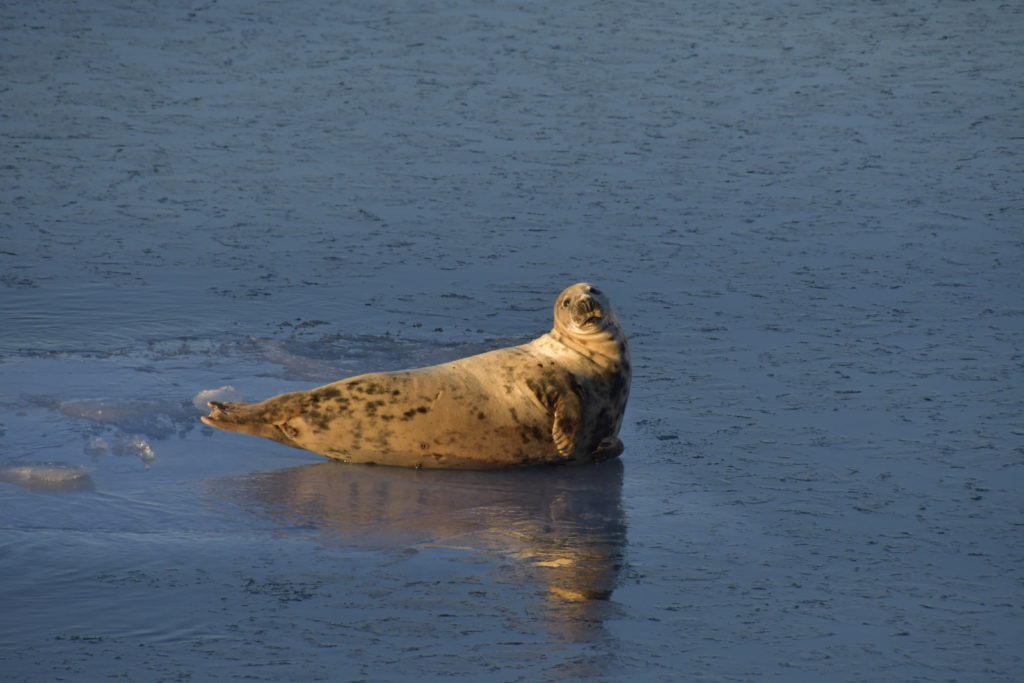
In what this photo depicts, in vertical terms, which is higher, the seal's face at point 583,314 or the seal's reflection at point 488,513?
the seal's face at point 583,314

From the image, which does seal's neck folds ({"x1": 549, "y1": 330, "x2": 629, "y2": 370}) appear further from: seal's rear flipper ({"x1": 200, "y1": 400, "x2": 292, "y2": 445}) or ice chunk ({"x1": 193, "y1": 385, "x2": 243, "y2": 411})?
ice chunk ({"x1": 193, "y1": 385, "x2": 243, "y2": 411})

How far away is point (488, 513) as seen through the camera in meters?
4.60

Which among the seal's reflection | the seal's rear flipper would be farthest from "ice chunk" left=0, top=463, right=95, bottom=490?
the seal's rear flipper

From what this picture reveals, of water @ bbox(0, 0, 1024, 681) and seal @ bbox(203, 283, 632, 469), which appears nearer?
water @ bbox(0, 0, 1024, 681)

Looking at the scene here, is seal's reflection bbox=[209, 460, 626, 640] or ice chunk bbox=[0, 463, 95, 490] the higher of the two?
ice chunk bbox=[0, 463, 95, 490]

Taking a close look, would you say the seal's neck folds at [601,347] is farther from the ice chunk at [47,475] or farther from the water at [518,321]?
the ice chunk at [47,475]

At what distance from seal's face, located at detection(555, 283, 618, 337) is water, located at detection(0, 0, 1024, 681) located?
1.53 ft

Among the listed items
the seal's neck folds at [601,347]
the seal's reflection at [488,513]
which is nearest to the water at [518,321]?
the seal's reflection at [488,513]

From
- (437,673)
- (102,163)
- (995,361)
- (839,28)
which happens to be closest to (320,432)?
(437,673)

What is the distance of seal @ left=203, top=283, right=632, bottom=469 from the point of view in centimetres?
508

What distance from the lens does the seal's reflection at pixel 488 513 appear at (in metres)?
Result: 4.05

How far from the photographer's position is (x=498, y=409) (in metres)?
5.12

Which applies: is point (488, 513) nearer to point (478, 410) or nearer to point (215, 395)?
point (478, 410)

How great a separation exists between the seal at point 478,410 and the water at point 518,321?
4.0 inches
